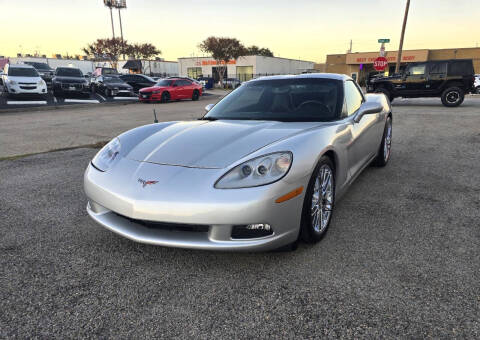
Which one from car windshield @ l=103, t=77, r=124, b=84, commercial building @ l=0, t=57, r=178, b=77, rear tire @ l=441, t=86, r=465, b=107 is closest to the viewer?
rear tire @ l=441, t=86, r=465, b=107

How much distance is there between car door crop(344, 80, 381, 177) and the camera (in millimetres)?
3475

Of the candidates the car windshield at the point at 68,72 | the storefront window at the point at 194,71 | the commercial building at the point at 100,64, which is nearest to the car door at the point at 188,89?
the car windshield at the point at 68,72

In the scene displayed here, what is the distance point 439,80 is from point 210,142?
15.2 meters

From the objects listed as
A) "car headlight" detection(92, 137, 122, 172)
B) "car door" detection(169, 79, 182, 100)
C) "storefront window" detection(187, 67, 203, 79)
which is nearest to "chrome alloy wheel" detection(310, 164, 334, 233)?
"car headlight" detection(92, 137, 122, 172)

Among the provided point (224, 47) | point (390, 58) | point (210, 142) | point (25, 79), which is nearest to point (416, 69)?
point (210, 142)

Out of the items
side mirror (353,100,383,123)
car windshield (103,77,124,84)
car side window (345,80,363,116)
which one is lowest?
car windshield (103,77,124,84)

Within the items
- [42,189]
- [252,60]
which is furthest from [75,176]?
[252,60]

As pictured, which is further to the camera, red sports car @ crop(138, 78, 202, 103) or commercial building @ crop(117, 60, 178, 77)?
commercial building @ crop(117, 60, 178, 77)

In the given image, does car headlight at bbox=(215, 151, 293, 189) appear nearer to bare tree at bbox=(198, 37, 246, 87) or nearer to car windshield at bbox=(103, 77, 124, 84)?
car windshield at bbox=(103, 77, 124, 84)

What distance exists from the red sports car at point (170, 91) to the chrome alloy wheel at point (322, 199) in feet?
56.1

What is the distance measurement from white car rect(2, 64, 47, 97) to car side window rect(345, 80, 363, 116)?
1678 cm

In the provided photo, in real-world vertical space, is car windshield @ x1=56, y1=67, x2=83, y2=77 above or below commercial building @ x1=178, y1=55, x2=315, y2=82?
below

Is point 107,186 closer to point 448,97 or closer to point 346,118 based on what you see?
point 346,118

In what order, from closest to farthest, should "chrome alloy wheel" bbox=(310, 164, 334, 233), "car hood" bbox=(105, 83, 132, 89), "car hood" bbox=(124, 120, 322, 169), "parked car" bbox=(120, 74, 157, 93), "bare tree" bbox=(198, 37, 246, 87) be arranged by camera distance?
"car hood" bbox=(124, 120, 322, 169), "chrome alloy wheel" bbox=(310, 164, 334, 233), "car hood" bbox=(105, 83, 132, 89), "parked car" bbox=(120, 74, 157, 93), "bare tree" bbox=(198, 37, 246, 87)
